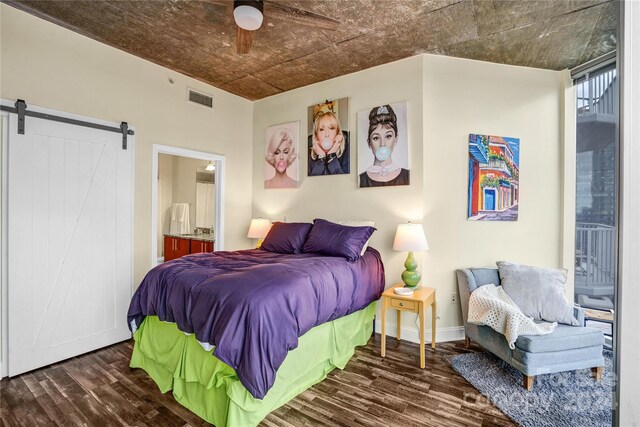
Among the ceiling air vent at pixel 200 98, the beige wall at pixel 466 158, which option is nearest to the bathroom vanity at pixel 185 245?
the ceiling air vent at pixel 200 98

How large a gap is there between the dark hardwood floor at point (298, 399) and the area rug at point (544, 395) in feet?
0.34

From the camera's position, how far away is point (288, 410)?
2072 mm

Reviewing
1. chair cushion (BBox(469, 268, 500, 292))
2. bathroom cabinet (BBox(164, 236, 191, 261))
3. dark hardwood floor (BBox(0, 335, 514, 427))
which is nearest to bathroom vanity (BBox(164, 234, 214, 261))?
bathroom cabinet (BBox(164, 236, 191, 261))

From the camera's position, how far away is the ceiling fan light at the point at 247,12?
2229 mm

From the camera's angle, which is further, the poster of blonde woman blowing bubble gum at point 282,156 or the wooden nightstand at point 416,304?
the poster of blonde woman blowing bubble gum at point 282,156

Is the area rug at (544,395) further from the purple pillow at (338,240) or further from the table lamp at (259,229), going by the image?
the table lamp at (259,229)

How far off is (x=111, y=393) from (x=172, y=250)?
11.4 feet

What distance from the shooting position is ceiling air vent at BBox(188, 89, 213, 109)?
3874 mm

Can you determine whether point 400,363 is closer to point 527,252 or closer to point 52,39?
point 527,252

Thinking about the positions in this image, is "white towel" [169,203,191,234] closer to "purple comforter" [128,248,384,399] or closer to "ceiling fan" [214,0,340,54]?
"purple comforter" [128,248,384,399]

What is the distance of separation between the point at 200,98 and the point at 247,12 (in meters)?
2.03

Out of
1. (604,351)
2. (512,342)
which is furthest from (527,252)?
(512,342)

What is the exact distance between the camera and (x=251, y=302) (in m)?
1.83

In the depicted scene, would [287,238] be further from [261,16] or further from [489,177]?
[489,177]
